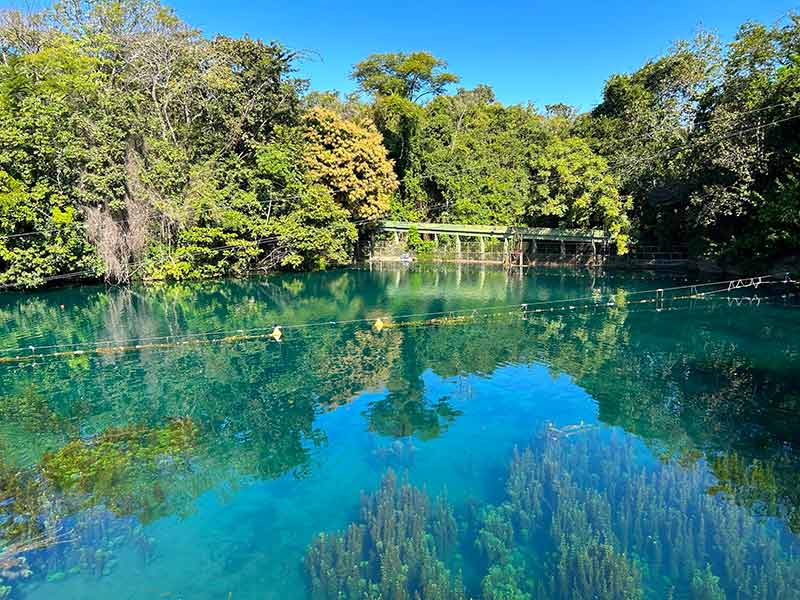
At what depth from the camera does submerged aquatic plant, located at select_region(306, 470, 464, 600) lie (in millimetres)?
7234

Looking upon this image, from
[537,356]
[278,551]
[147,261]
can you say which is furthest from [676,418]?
[147,261]

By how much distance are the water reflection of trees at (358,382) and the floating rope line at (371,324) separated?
0.75 m

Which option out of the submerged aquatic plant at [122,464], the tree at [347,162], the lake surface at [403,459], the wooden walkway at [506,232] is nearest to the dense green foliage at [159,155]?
the tree at [347,162]

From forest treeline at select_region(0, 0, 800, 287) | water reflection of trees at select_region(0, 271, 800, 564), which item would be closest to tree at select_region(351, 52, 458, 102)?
forest treeline at select_region(0, 0, 800, 287)

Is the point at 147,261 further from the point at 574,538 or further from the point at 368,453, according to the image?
the point at 574,538

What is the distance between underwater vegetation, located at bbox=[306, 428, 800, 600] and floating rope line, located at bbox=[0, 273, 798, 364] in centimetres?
1216

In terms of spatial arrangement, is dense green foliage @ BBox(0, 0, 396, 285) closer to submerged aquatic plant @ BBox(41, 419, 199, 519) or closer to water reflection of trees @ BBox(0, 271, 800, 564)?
water reflection of trees @ BBox(0, 271, 800, 564)

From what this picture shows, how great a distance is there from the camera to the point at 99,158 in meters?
28.6

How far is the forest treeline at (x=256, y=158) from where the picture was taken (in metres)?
26.4

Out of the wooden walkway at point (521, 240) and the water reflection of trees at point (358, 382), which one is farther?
the wooden walkway at point (521, 240)

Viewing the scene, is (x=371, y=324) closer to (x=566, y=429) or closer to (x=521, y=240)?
(x=566, y=429)

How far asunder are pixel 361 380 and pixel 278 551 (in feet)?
26.2

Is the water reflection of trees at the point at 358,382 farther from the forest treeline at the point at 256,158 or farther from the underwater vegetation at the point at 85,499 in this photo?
the forest treeline at the point at 256,158

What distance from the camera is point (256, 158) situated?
3412cm
